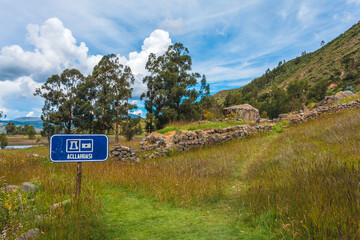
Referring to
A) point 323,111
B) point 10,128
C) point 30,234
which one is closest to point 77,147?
point 30,234

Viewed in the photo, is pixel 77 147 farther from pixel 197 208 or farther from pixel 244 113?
pixel 244 113

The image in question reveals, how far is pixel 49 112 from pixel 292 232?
42.6 meters

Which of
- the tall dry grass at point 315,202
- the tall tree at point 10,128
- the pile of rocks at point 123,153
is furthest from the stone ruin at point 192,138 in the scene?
the tall tree at point 10,128

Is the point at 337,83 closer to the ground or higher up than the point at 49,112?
higher up

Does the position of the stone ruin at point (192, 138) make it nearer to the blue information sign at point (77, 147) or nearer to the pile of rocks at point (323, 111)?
the pile of rocks at point (323, 111)

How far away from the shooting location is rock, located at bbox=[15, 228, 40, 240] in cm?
262

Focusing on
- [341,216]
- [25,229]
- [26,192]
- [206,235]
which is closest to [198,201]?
[206,235]

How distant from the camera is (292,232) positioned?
2582 millimetres

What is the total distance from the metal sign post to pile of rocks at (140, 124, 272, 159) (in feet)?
25.4

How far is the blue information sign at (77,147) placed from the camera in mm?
3275

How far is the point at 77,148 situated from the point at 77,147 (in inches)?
0.7

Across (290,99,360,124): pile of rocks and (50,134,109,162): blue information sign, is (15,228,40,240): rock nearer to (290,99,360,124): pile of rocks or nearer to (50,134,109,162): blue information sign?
(50,134,109,162): blue information sign

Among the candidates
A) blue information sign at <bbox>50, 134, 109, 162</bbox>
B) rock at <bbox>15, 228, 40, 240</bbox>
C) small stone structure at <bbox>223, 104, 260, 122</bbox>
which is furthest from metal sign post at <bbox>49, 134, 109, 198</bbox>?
small stone structure at <bbox>223, 104, 260, 122</bbox>

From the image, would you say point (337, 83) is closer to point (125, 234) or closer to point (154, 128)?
point (154, 128)
